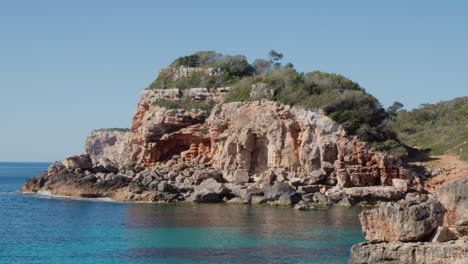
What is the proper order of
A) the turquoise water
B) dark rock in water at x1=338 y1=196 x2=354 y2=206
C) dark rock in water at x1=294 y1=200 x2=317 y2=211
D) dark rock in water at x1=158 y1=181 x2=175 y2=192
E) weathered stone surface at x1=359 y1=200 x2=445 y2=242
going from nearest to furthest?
weathered stone surface at x1=359 y1=200 x2=445 y2=242 < the turquoise water < dark rock in water at x1=294 y1=200 x2=317 y2=211 < dark rock in water at x1=338 y1=196 x2=354 y2=206 < dark rock in water at x1=158 y1=181 x2=175 y2=192

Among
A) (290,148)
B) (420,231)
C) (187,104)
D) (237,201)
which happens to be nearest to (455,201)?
(420,231)

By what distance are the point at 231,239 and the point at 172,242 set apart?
2880 mm

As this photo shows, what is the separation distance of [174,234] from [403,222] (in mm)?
14473

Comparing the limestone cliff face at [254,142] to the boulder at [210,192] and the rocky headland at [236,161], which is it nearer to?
the rocky headland at [236,161]

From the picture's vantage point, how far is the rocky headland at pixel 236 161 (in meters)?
45.5

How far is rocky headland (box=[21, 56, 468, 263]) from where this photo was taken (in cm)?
4550

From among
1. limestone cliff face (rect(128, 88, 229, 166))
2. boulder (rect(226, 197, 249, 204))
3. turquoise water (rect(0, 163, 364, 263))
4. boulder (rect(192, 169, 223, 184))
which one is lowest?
turquoise water (rect(0, 163, 364, 263))

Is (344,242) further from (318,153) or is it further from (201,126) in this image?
(201,126)

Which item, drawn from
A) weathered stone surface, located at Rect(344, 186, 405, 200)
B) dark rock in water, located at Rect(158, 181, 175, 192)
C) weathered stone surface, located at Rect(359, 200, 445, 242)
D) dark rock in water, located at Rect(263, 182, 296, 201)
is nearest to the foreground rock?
weathered stone surface, located at Rect(359, 200, 445, 242)

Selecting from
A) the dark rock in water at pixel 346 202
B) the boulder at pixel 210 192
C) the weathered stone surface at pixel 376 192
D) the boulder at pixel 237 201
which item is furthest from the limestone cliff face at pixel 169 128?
the dark rock in water at pixel 346 202

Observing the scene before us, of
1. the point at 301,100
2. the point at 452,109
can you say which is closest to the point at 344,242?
the point at 301,100

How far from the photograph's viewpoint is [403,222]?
1777 centimetres

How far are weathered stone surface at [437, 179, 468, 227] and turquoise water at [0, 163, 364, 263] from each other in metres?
5.64

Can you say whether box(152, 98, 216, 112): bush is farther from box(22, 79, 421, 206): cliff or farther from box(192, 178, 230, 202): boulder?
box(192, 178, 230, 202): boulder
